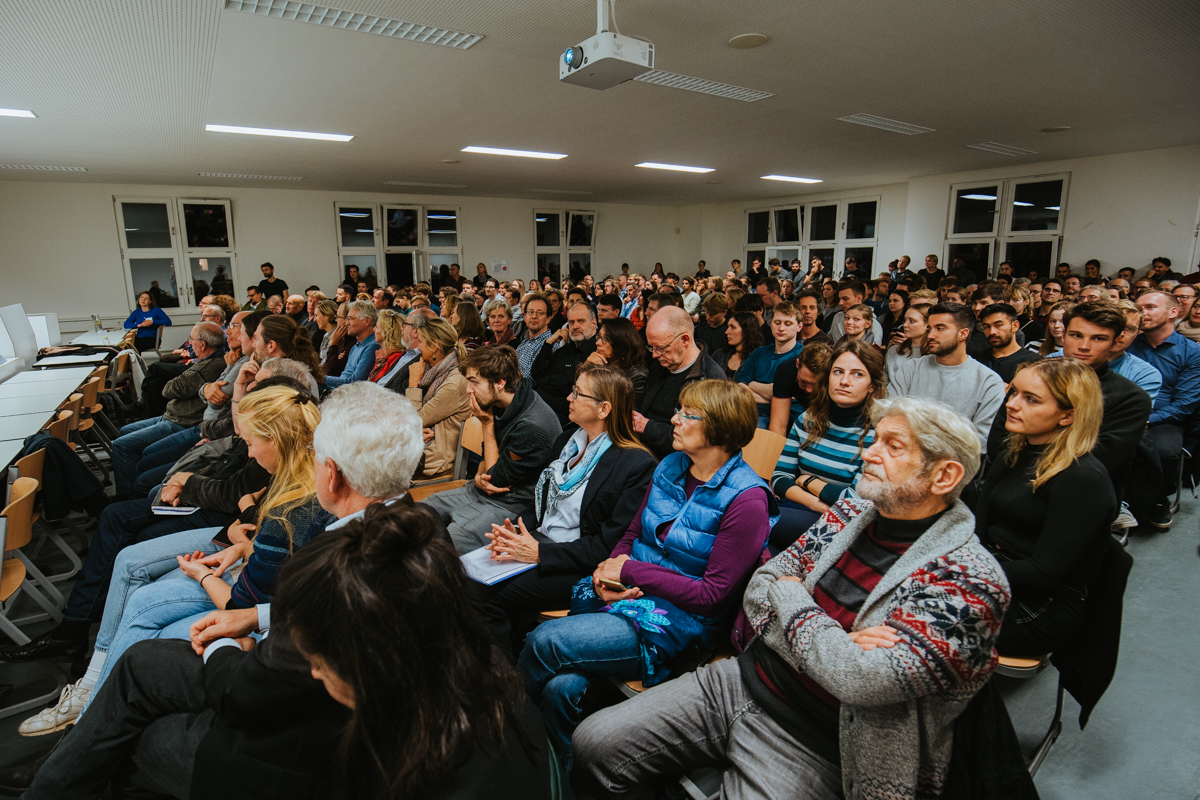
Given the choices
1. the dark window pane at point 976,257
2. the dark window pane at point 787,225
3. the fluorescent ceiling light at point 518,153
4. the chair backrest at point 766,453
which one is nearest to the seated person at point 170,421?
the chair backrest at point 766,453

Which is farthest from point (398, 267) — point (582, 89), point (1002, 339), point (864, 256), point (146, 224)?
point (1002, 339)

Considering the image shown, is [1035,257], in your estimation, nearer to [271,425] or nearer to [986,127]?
[986,127]

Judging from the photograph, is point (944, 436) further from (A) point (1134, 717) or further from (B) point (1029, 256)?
(B) point (1029, 256)

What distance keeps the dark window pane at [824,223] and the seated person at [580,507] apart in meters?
13.2

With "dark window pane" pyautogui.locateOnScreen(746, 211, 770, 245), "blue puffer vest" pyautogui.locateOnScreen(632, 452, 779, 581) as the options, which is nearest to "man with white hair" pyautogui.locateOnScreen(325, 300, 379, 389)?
"blue puffer vest" pyautogui.locateOnScreen(632, 452, 779, 581)

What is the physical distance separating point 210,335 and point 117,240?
8.99 meters

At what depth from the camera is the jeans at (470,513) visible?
2.44 metres

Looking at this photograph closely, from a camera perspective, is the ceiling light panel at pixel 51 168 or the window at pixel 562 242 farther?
the window at pixel 562 242

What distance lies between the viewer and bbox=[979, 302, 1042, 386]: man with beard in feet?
11.5

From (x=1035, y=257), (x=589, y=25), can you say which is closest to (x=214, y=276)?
(x=589, y=25)

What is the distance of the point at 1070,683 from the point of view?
167 cm

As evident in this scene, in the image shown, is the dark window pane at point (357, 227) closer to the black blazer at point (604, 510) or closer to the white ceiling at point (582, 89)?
the white ceiling at point (582, 89)

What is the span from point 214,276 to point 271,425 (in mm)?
11931

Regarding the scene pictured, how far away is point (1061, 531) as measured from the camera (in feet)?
5.29
